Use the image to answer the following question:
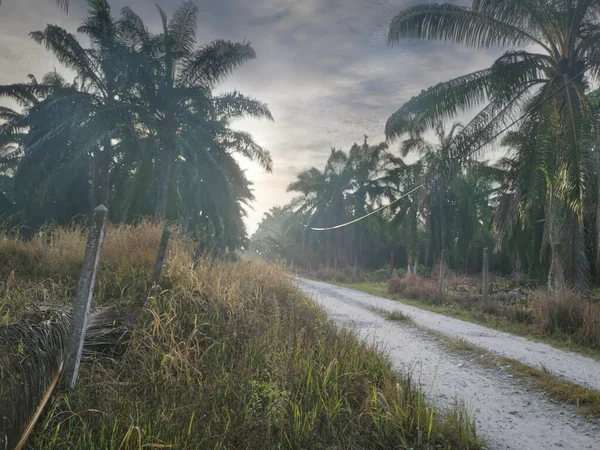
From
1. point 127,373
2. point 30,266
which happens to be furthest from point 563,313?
point 30,266

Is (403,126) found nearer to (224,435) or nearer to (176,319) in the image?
(176,319)

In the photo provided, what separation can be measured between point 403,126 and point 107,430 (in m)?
11.8

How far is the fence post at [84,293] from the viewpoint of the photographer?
3.35 meters

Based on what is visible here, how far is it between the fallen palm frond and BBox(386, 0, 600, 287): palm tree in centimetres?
957

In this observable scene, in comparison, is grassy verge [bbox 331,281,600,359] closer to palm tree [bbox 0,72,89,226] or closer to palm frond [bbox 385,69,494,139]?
palm frond [bbox 385,69,494,139]

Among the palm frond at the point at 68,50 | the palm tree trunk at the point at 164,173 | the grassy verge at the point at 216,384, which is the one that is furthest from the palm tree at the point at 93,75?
the grassy verge at the point at 216,384

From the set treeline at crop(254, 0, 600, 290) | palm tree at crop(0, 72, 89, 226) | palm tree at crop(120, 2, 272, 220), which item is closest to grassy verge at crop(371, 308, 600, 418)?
treeline at crop(254, 0, 600, 290)

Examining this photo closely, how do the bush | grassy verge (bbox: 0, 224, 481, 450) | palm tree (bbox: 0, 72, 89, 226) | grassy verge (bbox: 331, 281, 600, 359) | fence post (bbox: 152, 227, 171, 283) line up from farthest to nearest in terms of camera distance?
1. palm tree (bbox: 0, 72, 89, 226)
2. the bush
3. grassy verge (bbox: 331, 281, 600, 359)
4. fence post (bbox: 152, 227, 171, 283)
5. grassy verge (bbox: 0, 224, 481, 450)

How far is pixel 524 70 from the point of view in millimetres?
10914

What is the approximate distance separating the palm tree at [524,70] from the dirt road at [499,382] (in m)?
4.55

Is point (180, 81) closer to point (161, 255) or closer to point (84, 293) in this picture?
point (161, 255)

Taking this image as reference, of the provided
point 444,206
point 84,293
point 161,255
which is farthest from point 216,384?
point 444,206

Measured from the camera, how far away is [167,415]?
11.2 feet

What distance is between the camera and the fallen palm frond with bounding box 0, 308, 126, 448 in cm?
273
